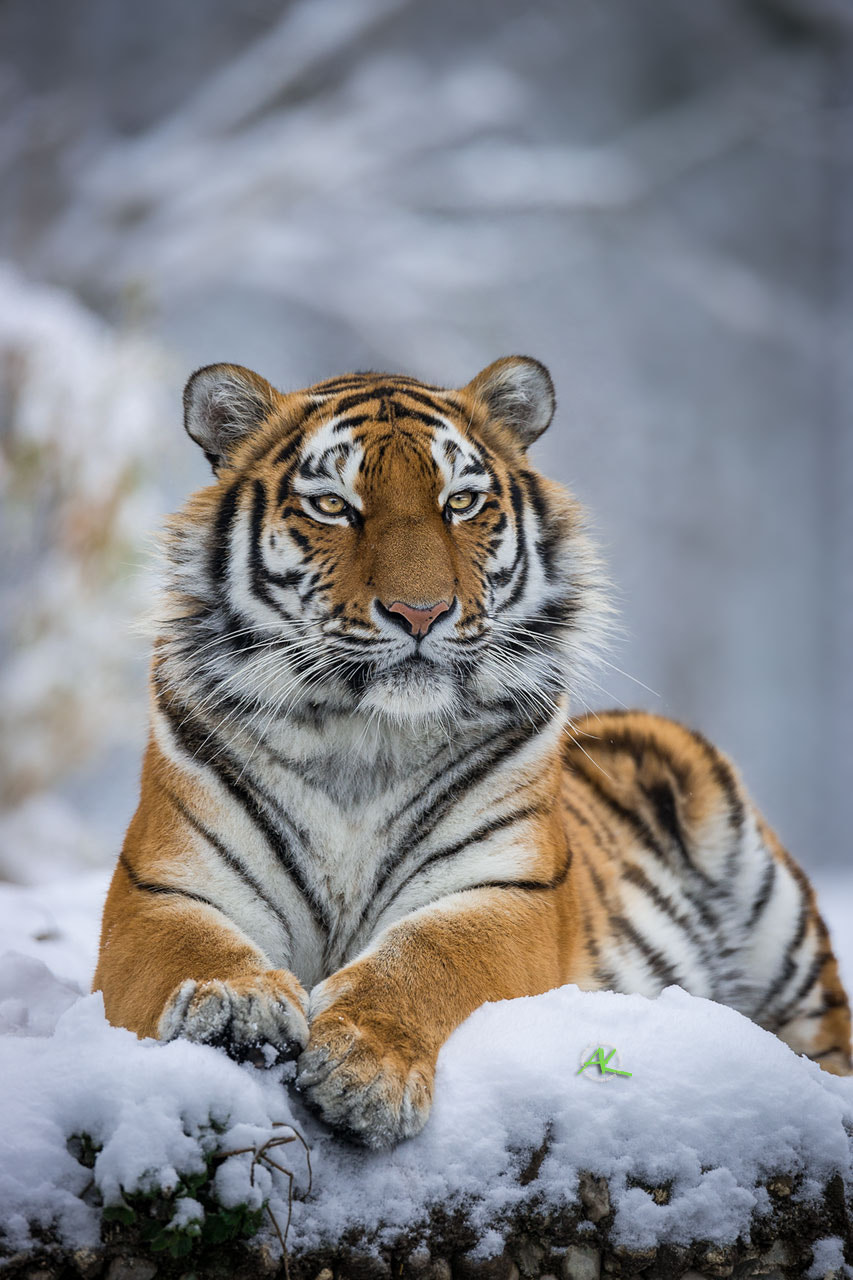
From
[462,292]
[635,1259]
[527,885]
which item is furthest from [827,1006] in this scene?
[462,292]

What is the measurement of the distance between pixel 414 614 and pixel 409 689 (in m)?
0.10

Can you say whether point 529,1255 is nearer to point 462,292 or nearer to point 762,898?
point 762,898

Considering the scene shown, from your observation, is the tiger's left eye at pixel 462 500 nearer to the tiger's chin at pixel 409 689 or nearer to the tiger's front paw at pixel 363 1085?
the tiger's chin at pixel 409 689

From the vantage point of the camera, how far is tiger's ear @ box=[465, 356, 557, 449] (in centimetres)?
158

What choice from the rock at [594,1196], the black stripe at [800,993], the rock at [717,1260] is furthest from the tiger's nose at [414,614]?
the black stripe at [800,993]

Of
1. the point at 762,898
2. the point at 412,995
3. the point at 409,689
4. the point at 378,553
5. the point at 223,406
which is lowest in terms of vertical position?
the point at 412,995

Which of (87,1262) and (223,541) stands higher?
(223,541)

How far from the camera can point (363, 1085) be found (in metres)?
0.97

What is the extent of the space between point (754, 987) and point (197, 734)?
1.13 m

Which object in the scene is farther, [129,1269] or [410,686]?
[410,686]

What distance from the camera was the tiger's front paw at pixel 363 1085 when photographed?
3.16 ft

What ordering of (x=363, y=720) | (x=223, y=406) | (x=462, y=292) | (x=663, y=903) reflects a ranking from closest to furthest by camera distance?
1. (x=363, y=720)
2. (x=223, y=406)
3. (x=663, y=903)
4. (x=462, y=292)

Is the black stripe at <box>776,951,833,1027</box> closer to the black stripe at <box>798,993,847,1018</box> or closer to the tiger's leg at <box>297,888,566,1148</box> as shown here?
the black stripe at <box>798,993,847,1018</box>

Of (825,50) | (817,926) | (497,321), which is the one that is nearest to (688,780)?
(817,926)
